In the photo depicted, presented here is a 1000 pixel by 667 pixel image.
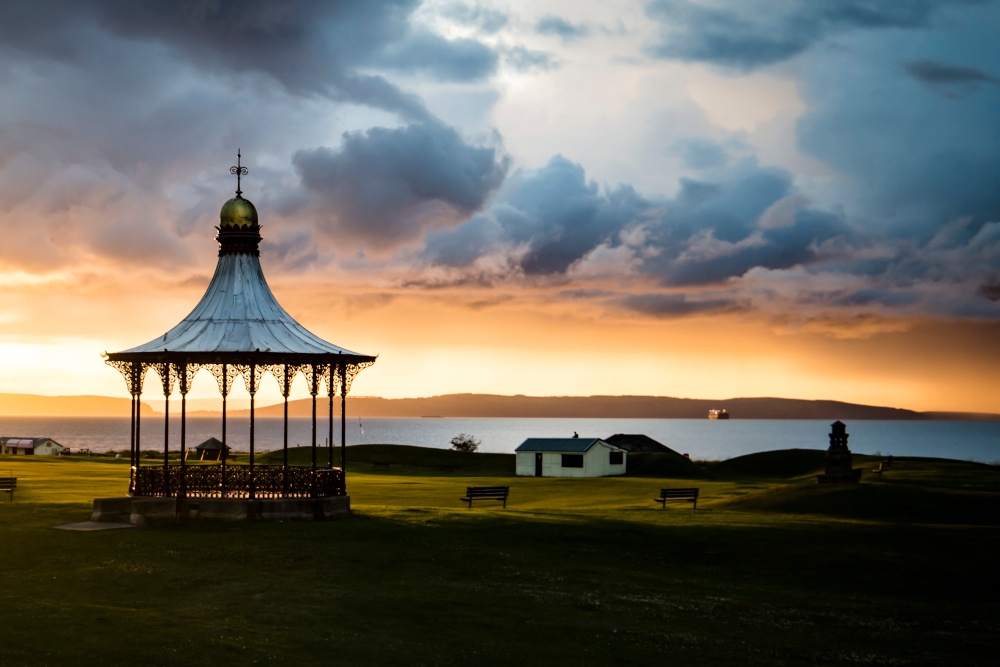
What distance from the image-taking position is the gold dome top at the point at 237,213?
3791cm

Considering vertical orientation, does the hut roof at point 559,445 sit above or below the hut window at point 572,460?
above

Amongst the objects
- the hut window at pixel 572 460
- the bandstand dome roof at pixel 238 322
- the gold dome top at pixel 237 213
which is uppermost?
the gold dome top at pixel 237 213

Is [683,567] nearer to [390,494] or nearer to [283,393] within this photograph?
[283,393]

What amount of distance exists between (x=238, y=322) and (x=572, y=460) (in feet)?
181

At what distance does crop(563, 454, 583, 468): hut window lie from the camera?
285ft

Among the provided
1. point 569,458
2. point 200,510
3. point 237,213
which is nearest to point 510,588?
point 200,510

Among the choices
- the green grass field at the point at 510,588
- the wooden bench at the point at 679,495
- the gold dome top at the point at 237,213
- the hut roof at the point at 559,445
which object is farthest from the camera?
the hut roof at the point at 559,445

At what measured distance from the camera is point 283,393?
3531 cm

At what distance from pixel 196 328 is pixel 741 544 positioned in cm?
2141

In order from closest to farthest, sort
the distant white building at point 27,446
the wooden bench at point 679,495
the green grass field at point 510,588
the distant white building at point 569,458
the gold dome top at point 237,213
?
the green grass field at point 510,588
the gold dome top at point 237,213
the wooden bench at point 679,495
the distant white building at point 569,458
the distant white building at point 27,446

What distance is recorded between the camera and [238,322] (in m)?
36.2

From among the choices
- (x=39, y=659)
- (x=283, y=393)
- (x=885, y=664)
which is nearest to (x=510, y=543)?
(x=283, y=393)

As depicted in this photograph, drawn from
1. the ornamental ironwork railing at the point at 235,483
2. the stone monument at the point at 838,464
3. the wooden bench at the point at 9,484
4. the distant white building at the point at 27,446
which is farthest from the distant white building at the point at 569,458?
the distant white building at the point at 27,446

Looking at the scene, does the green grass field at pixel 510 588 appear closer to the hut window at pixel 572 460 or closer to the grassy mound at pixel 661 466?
the hut window at pixel 572 460
